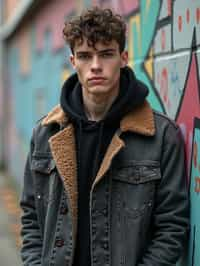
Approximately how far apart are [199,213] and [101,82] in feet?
2.33

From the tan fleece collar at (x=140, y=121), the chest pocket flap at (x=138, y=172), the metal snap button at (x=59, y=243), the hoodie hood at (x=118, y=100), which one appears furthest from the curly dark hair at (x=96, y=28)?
the metal snap button at (x=59, y=243)

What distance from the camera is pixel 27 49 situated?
32.9 feet

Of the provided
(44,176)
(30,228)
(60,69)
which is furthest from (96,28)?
(60,69)

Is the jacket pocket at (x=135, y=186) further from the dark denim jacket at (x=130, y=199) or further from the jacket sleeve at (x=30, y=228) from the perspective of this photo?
the jacket sleeve at (x=30, y=228)

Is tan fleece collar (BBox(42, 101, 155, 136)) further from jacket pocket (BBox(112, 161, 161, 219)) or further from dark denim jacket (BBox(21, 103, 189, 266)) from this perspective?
jacket pocket (BBox(112, 161, 161, 219))

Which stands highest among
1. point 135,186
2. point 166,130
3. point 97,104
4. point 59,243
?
point 97,104

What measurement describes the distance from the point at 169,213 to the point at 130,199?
0.18 meters

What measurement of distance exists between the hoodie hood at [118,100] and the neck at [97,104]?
0.09 ft

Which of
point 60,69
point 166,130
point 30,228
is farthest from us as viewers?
point 60,69

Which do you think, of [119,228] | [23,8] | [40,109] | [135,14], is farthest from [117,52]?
[23,8]

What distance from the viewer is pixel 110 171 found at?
2.72 metres

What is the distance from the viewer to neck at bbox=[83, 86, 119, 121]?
2805 millimetres

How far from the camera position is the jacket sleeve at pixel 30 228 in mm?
2979

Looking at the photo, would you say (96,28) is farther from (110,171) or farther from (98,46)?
(110,171)
